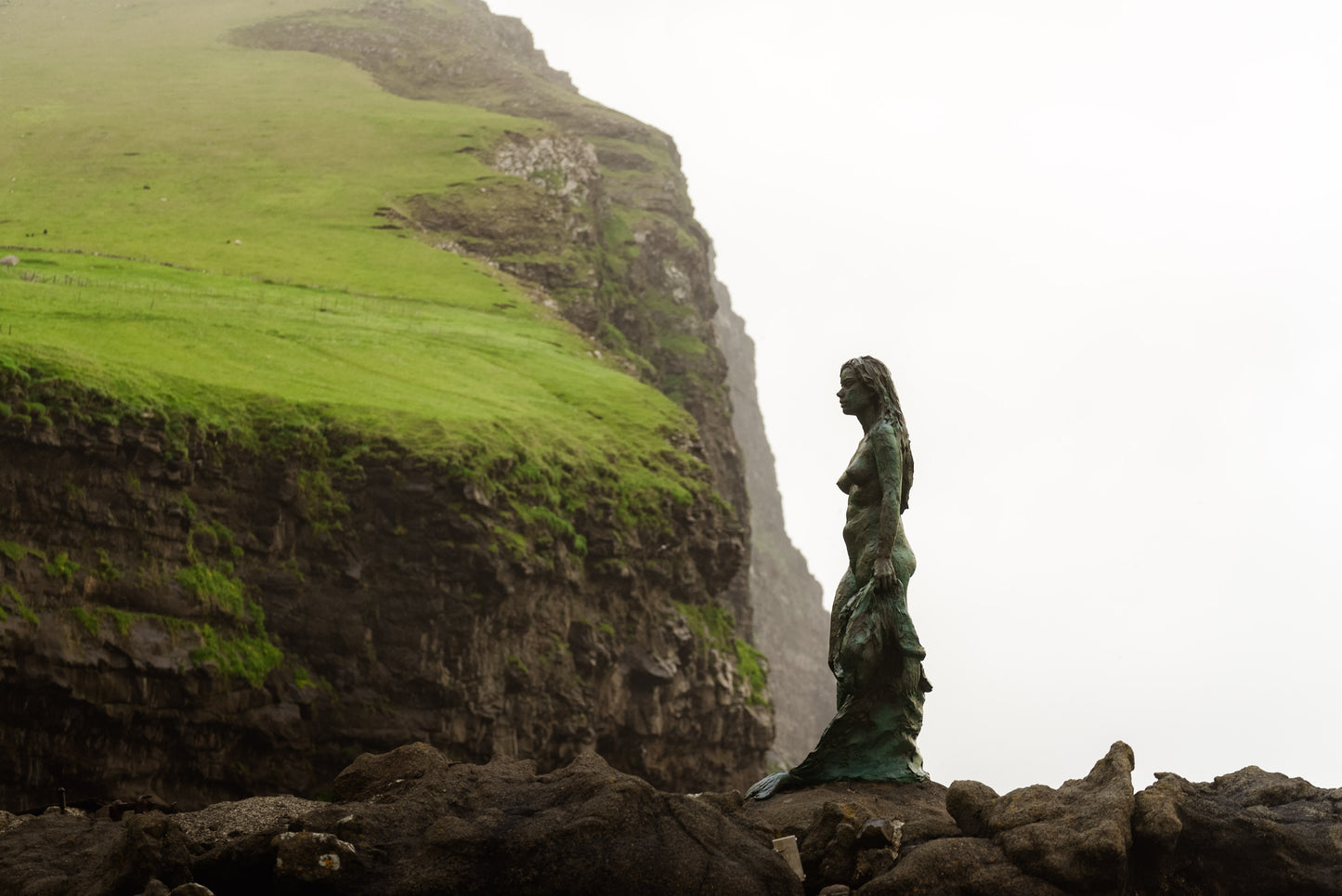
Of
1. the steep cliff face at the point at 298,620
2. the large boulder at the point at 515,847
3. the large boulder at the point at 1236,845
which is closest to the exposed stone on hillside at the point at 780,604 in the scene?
the steep cliff face at the point at 298,620

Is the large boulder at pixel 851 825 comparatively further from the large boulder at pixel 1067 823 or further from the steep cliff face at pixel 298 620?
the steep cliff face at pixel 298 620

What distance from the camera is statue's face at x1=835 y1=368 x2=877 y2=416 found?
14.2m

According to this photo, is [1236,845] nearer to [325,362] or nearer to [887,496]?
[887,496]

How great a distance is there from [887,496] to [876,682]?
71.5 inches

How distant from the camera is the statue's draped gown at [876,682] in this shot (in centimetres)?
1328

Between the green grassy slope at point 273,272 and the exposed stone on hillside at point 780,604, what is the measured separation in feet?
111

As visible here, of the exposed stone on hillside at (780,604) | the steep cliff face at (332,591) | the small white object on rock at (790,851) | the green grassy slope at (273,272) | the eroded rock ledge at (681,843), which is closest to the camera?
the eroded rock ledge at (681,843)

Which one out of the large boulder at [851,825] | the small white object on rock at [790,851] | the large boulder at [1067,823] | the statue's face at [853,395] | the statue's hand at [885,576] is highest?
the statue's face at [853,395]

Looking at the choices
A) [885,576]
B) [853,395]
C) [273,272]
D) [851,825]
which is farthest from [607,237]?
[851,825]

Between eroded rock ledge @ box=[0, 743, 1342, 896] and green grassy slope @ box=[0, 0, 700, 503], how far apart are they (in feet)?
49.3

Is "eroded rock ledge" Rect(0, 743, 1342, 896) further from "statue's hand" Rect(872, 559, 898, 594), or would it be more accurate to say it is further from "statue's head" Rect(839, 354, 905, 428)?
"statue's head" Rect(839, 354, 905, 428)

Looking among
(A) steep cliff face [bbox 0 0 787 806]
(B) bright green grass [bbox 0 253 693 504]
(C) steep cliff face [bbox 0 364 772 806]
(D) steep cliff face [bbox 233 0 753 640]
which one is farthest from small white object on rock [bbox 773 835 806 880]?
(D) steep cliff face [bbox 233 0 753 640]

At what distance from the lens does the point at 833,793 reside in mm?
12812

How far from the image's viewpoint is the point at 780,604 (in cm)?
9794
